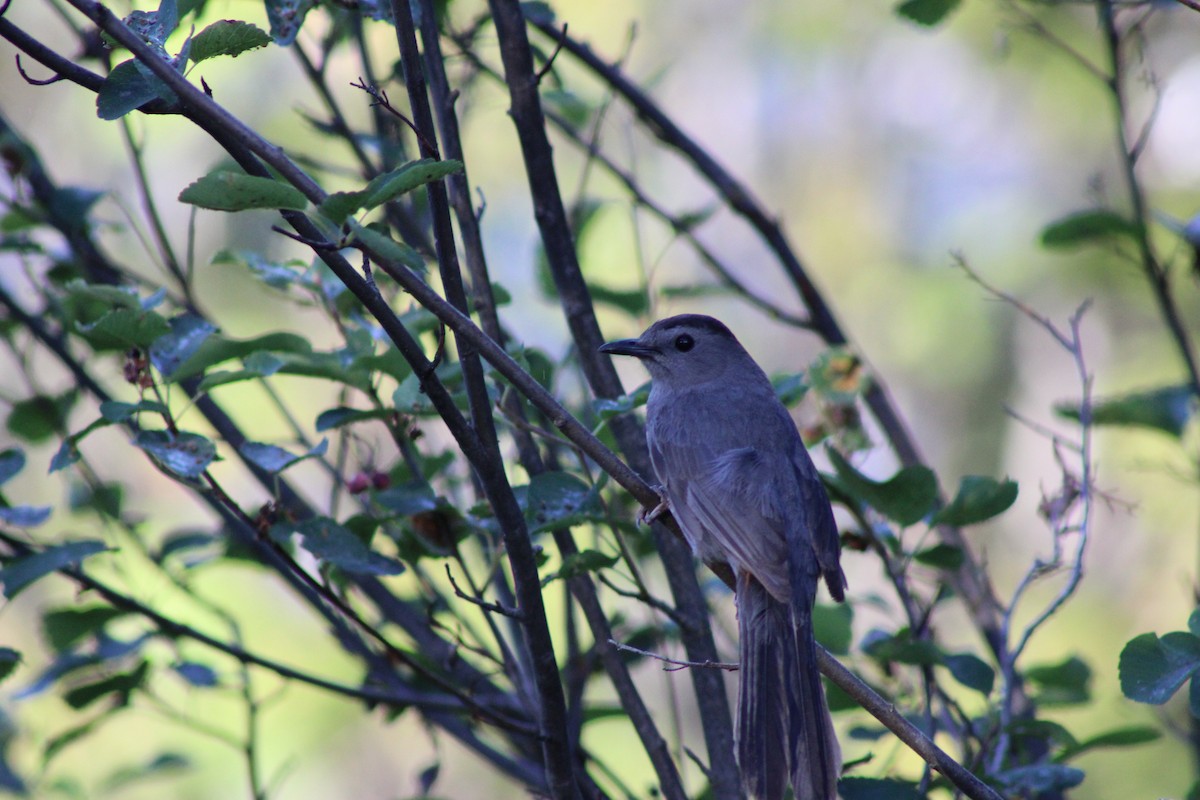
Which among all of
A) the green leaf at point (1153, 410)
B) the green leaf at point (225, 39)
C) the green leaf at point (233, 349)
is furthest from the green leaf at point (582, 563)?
the green leaf at point (1153, 410)

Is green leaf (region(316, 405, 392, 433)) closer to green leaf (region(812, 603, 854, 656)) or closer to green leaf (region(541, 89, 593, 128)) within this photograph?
green leaf (region(541, 89, 593, 128))

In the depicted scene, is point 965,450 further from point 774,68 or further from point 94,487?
point 94,487

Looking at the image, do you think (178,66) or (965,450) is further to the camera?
(965,450)

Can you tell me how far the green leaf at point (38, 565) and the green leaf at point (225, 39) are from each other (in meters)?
1.41

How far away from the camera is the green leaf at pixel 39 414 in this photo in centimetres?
404

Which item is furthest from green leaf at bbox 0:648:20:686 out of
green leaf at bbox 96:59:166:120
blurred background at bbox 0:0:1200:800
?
blurred background at bbox 0:0:1200:800

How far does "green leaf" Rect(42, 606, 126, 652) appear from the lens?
3479 mm

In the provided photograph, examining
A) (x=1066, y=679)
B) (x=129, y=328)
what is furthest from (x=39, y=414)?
(x=1066, y=679)

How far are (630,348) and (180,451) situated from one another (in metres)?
1.88

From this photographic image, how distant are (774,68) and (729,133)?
42.7 inches

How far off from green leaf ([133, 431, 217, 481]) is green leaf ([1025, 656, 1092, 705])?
245 centimetres

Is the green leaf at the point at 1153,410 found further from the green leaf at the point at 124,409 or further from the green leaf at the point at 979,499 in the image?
the green leaf at the point at 124,409

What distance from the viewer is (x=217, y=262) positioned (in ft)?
11.0

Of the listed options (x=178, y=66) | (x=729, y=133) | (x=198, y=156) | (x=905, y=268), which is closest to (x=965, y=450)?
(x=905, y=268)
